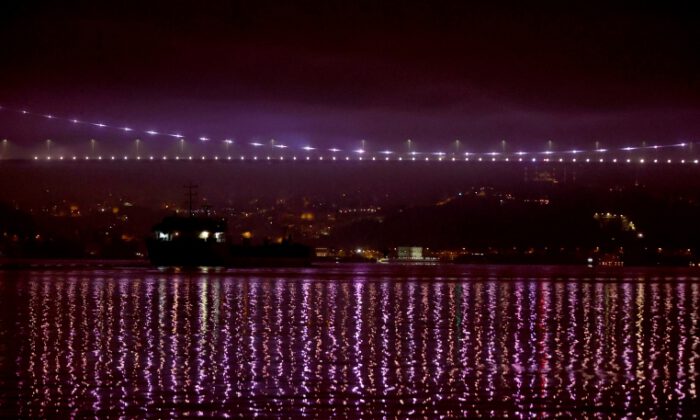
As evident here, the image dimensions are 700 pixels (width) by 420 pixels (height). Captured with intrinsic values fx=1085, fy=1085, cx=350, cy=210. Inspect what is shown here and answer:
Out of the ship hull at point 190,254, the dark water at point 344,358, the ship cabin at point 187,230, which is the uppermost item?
the ship cabin at point 187,230

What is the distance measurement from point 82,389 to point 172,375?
115 cm

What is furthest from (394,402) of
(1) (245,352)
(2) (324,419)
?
(1) (245,352)

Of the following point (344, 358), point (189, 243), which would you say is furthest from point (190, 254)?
point (344, 358)

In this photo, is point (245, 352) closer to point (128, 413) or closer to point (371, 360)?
point (371, 360)

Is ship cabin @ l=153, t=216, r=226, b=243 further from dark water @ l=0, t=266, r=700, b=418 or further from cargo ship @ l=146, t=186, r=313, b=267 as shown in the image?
dark water @ l=0, t=266, r=700, b=418

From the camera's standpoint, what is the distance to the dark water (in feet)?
30.6

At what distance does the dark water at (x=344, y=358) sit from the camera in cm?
932

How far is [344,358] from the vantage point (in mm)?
12367

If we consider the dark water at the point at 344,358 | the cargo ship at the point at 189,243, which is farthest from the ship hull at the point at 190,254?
the dark water at the point at 344,358

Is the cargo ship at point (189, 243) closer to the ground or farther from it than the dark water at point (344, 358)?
farther from it

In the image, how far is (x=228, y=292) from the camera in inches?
1020

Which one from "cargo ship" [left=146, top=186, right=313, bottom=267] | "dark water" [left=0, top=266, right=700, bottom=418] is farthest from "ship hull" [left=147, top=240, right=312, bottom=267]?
"dark water" [left=0, top=266, right=700, bottom=418]

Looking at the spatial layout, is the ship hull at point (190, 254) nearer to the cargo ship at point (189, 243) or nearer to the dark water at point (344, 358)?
the cargo ship at point (189, 243)

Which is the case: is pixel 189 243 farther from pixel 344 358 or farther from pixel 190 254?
pixel 344 358
